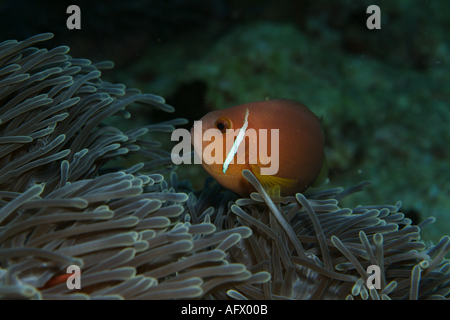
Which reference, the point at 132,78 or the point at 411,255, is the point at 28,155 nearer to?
the point at 411,255

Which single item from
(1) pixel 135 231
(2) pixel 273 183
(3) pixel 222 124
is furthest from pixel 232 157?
(1) pixel 135 231

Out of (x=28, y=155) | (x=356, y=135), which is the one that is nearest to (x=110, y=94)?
(x=28, y=155)

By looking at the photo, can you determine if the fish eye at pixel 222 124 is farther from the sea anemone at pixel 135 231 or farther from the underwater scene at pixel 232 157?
the sea anemone at pixel 135 231

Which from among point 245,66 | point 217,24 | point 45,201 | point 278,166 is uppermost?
point 217,24

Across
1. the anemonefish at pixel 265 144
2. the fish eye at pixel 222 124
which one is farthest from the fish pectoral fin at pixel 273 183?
the fish eye at pixel 222 124

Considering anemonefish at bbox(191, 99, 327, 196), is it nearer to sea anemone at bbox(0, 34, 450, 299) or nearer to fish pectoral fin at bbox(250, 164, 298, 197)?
fish pectoral fin at bbox(250, 164, 298, 197)

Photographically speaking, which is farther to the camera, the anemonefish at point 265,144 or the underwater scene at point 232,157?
the anemonefish at point 265,144

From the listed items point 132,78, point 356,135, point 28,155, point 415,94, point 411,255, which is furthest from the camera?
point 132,78

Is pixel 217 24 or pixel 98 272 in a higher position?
pixel 217 24
